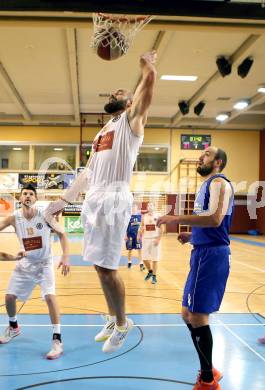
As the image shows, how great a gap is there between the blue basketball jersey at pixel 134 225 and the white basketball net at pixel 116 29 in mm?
7050

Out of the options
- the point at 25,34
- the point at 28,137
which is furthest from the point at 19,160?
the point at 25,34

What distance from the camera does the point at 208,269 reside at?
3635mm

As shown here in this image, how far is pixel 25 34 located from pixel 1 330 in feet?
28.6

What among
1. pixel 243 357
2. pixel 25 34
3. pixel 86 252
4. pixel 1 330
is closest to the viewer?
pixel 86 252

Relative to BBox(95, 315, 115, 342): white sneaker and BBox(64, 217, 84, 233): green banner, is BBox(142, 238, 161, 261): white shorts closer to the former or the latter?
BBox(95, 315, 115, 342): white sneaker

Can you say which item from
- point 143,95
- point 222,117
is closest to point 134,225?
point 143,95

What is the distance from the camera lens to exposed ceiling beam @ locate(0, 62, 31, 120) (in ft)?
48.3

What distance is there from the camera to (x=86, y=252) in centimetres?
333

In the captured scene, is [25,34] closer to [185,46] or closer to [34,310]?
[185,46]

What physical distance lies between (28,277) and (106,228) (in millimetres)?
2034

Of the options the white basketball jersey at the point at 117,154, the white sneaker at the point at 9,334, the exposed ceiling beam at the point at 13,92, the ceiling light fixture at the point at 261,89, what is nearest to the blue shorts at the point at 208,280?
the white basketball jersey at the point at 117,154

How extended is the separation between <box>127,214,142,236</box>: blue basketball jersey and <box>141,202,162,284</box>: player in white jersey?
0.69 m

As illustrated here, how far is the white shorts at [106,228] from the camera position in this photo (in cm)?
328

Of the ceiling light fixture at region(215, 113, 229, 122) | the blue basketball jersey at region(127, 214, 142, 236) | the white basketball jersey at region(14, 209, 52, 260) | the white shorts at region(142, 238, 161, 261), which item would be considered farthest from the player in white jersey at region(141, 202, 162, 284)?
the ceiling light fixture at region(215, 113, 229, 122)
